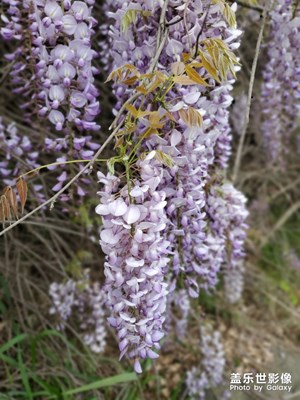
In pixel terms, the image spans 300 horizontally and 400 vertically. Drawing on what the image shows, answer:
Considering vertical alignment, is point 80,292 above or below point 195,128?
below

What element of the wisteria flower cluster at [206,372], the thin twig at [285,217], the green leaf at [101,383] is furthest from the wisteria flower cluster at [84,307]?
the thin twig at [285,217]

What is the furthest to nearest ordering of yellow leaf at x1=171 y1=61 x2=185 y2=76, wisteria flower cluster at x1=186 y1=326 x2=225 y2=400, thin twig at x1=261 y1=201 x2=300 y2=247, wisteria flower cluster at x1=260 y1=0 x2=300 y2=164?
thin twig at x1=261 y1=201 x2=300 y2=247 → wisteria flower cluster at x1=186 y1=326 x2=225 y2=400 → wisteria flower cluster at x1=260 y1=0 x2=300 y2=164 → yellow leaf at x1=171 y1=61 x2=185 y2=76

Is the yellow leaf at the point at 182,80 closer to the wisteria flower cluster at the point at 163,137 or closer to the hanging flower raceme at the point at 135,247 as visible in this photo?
the wisteria flower cluster at the point at 163,137

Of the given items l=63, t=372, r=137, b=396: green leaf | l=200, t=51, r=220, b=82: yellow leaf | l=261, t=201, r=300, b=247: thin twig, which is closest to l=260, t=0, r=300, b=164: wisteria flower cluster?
l=200, t=51, r=220, b=82: yellow leaf

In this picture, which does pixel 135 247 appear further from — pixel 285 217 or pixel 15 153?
pixel 285 217

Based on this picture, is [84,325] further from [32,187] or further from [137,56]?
[137,56]

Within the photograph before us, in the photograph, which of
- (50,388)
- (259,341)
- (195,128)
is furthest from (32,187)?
(259,341)

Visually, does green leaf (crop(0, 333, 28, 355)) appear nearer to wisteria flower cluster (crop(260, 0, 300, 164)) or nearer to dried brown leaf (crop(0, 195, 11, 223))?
dried brown leaf (crop(0, 195, 11, 223))
